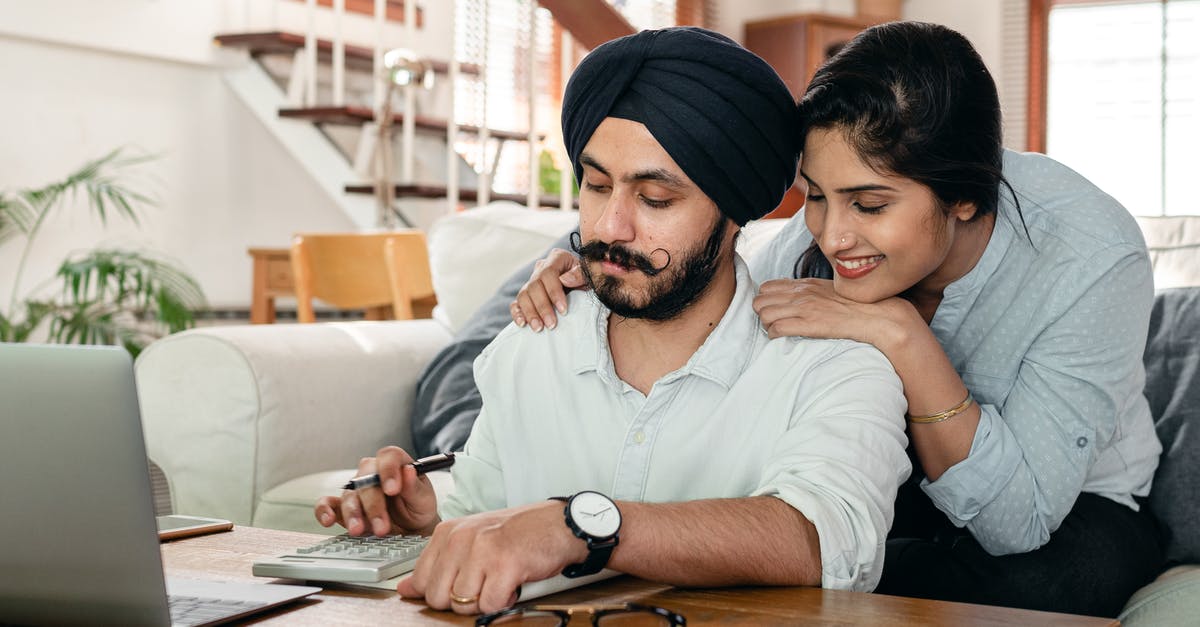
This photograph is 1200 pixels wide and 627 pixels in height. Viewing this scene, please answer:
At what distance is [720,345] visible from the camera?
1.30 m

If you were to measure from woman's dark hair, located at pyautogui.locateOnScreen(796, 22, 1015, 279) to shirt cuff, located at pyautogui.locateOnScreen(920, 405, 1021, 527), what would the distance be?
0.25 meters

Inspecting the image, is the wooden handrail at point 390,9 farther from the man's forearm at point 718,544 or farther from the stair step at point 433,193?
the man's forearm at point 718,544

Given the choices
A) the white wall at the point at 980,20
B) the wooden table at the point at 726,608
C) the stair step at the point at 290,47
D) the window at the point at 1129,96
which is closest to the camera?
the wooden table at the point at 726,608

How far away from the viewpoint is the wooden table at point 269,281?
435cm

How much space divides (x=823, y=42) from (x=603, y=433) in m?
6.13

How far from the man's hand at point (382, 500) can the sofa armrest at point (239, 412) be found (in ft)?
2.92

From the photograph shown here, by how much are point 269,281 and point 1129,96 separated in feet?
16.4

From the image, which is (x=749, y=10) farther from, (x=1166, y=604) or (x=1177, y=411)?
(x=1166, y=604)

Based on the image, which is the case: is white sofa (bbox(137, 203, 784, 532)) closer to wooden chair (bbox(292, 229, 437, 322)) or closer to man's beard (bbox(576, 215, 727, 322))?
man's beard (bbox(576, 215, 727, 322))

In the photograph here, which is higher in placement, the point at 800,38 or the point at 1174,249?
the point at 800,38

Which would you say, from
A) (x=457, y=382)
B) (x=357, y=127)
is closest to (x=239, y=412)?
(x=457, y=382)

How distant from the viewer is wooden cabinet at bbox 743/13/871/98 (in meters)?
7.05

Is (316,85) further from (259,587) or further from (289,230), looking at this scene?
(259,587)

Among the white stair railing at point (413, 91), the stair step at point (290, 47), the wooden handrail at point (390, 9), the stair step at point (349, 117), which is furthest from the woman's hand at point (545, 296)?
the wooden handrail at point (390, 9)
